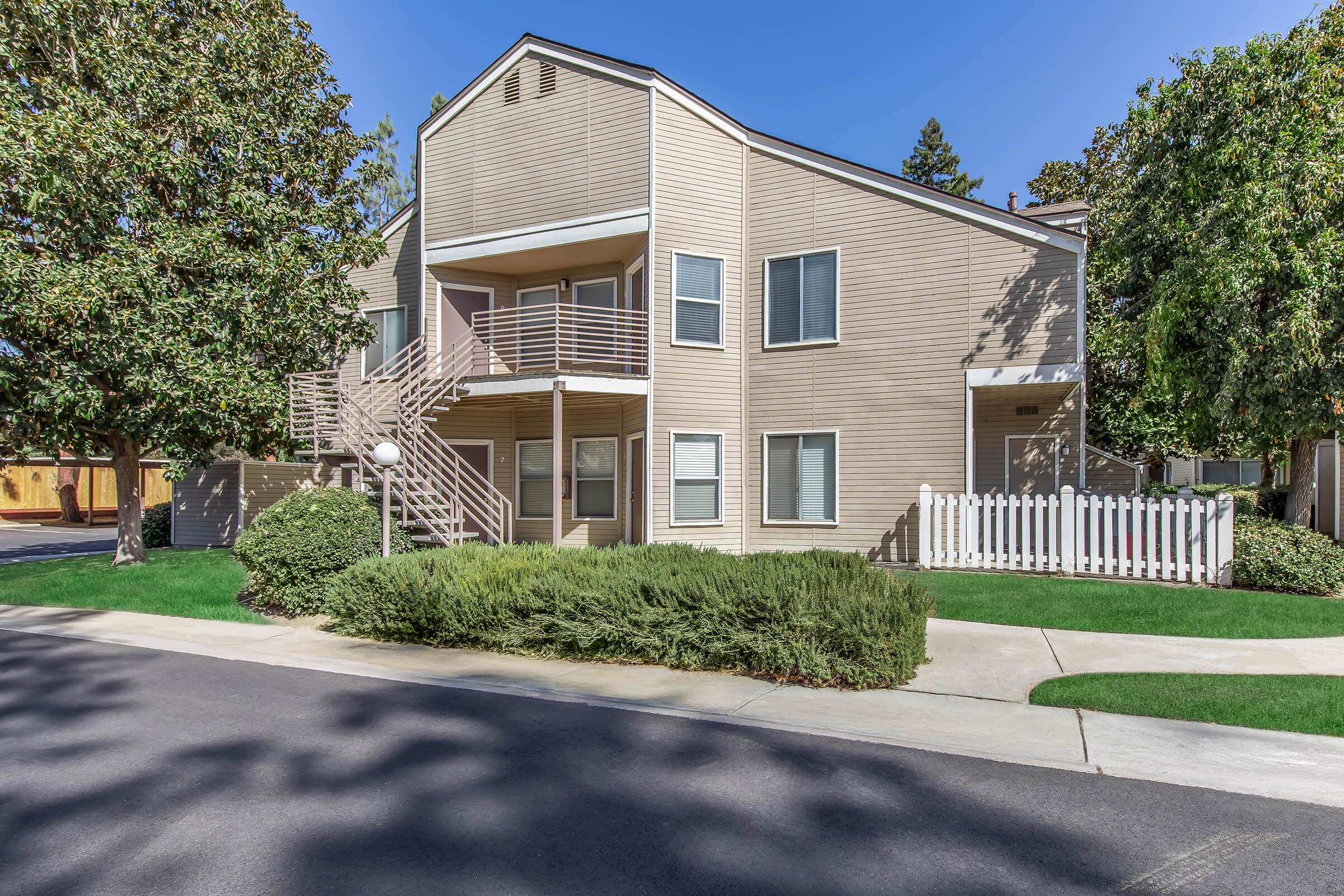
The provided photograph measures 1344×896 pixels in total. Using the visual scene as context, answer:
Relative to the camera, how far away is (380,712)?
20.6 feet

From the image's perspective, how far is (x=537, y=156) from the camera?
51.0ft

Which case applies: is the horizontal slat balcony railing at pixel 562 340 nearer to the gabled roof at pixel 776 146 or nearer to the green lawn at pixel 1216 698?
the gabled roof at pixel 776 146

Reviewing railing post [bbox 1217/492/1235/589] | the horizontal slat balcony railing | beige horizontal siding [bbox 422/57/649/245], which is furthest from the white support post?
beige horizontal siding [bbox 422/57/649/245]

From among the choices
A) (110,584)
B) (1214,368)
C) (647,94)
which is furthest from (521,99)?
(1214,368)

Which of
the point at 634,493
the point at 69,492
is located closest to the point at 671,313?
the point at 634,493

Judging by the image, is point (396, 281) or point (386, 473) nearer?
point (386, 473)

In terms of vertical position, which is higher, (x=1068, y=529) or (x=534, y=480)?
(x=534, y=480)

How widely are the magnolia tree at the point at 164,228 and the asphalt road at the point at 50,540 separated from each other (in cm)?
507

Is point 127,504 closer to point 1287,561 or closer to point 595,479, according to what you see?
point 595,479

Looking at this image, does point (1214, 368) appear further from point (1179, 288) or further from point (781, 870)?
point (781, 870)

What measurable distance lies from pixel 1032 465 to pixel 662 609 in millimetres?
9360

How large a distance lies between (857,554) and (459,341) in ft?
29.8

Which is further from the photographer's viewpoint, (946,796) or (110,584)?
(110,584)

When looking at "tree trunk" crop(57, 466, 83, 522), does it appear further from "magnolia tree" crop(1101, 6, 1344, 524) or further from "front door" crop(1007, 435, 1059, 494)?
"magnolia tree" crop(1101, 6, 1344, 524)
